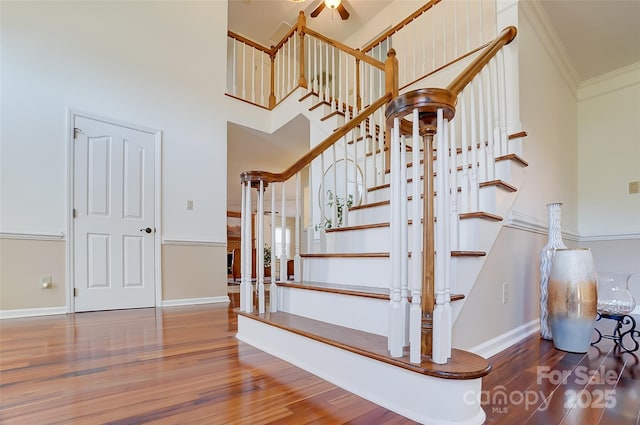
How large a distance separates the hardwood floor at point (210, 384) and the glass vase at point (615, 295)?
24 cm

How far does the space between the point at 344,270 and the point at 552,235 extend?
1.50 m

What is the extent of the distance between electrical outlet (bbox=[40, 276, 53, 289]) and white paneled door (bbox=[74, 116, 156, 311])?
196mm

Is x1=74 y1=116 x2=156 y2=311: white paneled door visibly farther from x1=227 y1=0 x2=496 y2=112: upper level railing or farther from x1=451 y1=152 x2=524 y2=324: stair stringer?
x1=451 y1=152 x2=524 y2=324: stair stringer

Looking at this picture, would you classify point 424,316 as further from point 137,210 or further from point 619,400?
point 137,210

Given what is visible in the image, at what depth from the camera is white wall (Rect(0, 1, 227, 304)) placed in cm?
314

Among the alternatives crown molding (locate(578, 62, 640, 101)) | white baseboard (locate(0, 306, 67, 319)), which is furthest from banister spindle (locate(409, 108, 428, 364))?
crown molding (locate(578, 62, 640, 101))

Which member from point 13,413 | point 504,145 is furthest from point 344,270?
point 13,413

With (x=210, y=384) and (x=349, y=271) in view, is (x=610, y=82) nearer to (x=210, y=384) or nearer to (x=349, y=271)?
(x=349, y=271)

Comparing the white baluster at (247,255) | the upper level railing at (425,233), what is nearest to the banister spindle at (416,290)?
the upper level railing at (425,233)

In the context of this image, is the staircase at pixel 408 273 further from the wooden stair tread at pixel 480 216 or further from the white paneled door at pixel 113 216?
the white paneled door at pixel 113 216

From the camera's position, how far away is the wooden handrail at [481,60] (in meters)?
1.76

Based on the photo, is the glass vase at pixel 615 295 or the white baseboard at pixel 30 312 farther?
the white baseboard at pixel 30 312

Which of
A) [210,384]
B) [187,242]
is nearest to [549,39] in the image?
[210,384]

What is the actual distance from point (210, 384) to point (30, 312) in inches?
108
